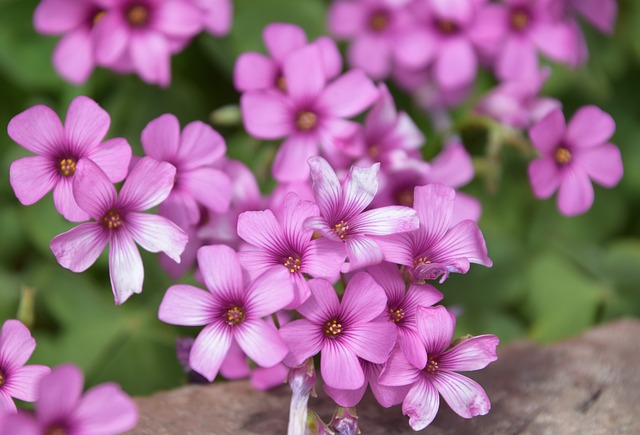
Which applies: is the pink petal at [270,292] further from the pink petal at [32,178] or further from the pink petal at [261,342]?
the pink petal at [32,178]

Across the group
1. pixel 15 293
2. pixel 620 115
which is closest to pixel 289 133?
pixel 15 293

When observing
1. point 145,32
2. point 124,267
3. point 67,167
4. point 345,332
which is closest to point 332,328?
point 345,332

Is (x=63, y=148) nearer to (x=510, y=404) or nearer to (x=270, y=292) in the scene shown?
(x=270, y=292)

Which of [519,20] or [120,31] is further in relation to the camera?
[519,20]

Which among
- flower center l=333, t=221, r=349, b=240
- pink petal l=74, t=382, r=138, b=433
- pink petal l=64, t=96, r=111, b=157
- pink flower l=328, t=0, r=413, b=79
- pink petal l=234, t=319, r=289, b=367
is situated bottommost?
pink flower l=328, t=0, r=413, b=79

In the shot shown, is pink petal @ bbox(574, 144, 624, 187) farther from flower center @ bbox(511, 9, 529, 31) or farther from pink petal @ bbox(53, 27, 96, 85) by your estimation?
pink petal @ bbox(53, 27, 96, 85)

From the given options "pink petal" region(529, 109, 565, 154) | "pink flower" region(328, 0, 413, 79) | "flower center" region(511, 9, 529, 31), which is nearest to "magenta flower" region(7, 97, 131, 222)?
"pink petal" region(529, 109, 565, 154)
